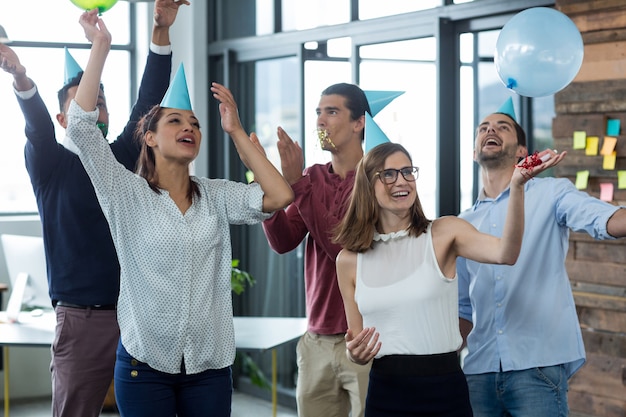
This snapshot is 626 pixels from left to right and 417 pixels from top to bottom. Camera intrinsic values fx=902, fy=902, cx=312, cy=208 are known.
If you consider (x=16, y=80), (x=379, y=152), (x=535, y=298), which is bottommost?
(x=535, y=298)

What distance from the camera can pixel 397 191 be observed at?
91.6 inches

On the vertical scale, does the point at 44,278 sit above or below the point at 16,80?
below

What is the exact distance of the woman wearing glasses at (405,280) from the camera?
2184 millimetres

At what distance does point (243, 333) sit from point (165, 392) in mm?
1601

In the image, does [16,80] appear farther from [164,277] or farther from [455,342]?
[455,342]

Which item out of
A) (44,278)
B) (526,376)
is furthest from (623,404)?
(44,278)

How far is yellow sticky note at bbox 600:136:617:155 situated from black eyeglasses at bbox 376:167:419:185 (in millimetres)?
1880

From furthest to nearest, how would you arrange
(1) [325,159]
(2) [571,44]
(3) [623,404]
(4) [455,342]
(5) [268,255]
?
(5) [268,255] < (1) [325,159] < (3) [623,404] < (2) [571,44] < (4) [455,342]

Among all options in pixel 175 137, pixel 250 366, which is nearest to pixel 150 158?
pixel 175 137

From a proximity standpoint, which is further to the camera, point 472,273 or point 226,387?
point 472,273

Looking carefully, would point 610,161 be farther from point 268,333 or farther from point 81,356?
point 81,356

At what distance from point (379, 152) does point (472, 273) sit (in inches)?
19.7

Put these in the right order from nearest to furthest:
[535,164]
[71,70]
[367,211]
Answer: [535,164] < [367,211] < [71,70]

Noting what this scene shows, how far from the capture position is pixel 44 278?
4.16 m
